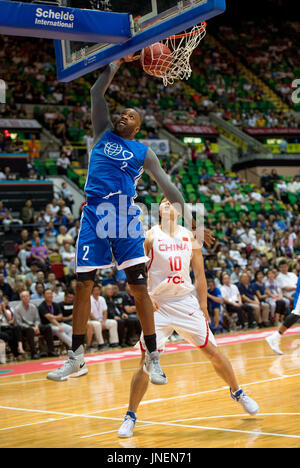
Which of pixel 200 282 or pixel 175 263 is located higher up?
pixel 175 263

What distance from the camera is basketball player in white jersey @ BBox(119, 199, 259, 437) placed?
559 centimetres

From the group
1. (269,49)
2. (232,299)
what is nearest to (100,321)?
(232,299)

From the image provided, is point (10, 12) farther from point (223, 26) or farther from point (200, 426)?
point (223, 26)

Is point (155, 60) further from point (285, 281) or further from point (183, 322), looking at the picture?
point (285, 281)

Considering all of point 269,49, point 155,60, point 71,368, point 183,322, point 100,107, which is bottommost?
point 71,368

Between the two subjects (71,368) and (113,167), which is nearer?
(71,368)

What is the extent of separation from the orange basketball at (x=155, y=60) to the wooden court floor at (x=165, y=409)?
2932mm

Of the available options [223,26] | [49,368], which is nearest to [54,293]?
[49,368]

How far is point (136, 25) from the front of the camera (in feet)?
16.7

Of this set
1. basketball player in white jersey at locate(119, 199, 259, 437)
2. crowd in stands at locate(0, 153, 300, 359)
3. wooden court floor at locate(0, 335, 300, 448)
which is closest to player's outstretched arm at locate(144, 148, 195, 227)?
basketball player in white jersey at locate(119, 199, 259, 437)

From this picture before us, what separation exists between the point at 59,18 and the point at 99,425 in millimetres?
3465

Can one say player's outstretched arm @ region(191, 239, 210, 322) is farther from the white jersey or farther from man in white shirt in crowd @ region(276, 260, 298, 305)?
man in white shirt in crowd @ region(276, 260, 298, 305)

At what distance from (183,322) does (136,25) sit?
2.53 m

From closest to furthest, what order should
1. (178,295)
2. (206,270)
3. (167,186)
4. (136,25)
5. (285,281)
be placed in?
(167,186), (136,25), (178,295), (206,270), (285,281)
